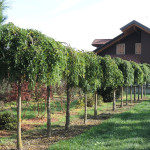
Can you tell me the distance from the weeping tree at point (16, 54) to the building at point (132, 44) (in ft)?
67.6

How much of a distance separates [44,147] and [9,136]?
8.11 ft

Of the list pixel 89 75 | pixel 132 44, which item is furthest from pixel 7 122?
pixel 132 44

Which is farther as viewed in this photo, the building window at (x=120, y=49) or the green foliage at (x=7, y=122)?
the building window at (x=120, y=49)

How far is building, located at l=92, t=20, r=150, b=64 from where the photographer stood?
945 inches

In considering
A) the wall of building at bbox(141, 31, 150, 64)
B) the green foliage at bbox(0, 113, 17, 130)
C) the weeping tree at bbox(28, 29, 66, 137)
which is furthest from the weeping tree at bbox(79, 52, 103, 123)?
the wall of building at bbox(141, 31, 150, 64)

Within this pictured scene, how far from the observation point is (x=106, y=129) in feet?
24.8

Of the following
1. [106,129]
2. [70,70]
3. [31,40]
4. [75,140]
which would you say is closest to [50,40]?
[31,40]

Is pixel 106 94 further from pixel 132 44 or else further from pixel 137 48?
pixel 132 44

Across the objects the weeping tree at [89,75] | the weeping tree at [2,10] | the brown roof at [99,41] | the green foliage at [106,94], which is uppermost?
the brown roof at [99,41]

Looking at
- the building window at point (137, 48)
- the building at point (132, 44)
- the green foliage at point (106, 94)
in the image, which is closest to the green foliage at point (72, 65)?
the green foliage at point (106, 94)

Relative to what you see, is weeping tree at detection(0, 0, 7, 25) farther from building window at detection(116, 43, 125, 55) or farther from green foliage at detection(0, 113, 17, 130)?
building window at detection(116, 43, 125, 55)

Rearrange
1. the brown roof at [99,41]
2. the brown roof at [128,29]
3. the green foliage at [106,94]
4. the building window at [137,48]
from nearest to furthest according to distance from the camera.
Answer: the green foliage at [106,94]
the brown roof at [128,29]
the building window at [137,48]
the brown roof at [99,41]

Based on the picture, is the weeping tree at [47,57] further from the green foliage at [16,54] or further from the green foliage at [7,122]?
the green foliage at [7,122]

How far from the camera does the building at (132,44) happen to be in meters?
24.0
